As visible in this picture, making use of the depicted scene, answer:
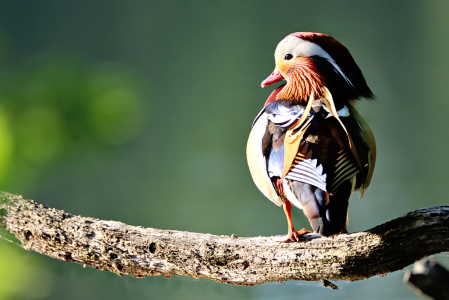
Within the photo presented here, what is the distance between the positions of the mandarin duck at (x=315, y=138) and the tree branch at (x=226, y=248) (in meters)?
0.03

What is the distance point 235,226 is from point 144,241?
876 millimetres

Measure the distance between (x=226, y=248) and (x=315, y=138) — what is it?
20 cm

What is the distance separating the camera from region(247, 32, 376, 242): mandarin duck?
0.49 metres

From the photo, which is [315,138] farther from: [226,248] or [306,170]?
[226,248]

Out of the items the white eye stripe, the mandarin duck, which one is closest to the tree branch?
the mandarin duck

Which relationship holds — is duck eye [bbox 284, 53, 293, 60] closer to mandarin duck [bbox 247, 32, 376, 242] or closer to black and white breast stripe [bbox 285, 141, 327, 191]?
mandarin duck [bbox 247, 32, 376, 242]

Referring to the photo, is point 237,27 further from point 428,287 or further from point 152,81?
point 428,287

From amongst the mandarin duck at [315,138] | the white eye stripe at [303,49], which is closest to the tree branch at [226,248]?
the mandarin duck at [315,138]

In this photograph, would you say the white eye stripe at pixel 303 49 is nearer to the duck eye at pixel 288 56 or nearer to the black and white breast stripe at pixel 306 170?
the duck eye at pixel 288 56

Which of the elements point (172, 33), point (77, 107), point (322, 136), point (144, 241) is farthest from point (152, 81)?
point (322, 136)

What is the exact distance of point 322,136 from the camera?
51 centimetres

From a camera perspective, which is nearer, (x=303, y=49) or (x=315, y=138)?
(x=315, y=138)

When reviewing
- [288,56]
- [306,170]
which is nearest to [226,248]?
[306,170]

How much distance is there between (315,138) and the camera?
0.51 m
